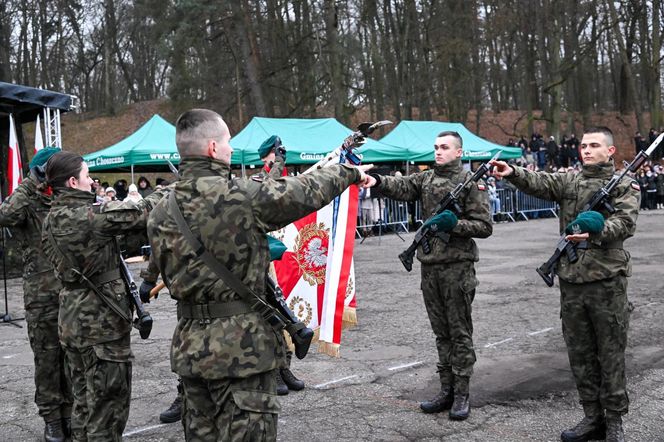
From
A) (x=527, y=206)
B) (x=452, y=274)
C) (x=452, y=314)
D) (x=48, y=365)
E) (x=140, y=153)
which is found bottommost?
(x=48, y=365)

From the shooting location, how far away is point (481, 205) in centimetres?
530

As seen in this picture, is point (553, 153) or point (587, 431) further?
point (553, 153)

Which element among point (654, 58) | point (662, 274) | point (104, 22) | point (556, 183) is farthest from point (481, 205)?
point (104, 22)

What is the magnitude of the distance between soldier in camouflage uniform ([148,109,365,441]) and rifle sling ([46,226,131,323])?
1.14 m

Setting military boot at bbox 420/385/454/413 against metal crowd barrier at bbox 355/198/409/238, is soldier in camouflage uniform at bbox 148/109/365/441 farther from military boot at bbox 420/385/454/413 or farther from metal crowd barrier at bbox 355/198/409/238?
metal crowd barrier at bbox 355/198/409/238

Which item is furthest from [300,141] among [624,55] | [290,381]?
[624,55]

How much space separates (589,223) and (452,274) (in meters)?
1.25

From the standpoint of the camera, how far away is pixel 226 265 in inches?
122

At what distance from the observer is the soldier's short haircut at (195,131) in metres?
3.21

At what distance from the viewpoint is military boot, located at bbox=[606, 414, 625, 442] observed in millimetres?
4535

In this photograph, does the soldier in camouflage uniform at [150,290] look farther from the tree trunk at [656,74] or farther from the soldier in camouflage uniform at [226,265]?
the tree trunk at [656,74]

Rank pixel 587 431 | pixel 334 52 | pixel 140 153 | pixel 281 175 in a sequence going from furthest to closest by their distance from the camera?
1. pixel 334 52
2. pixel 140 153
3. pixel 281 175
4. pixel 587 431

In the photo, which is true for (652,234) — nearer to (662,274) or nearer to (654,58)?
(662,274)

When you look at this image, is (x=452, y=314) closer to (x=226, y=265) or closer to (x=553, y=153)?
(x=226, y=265)
